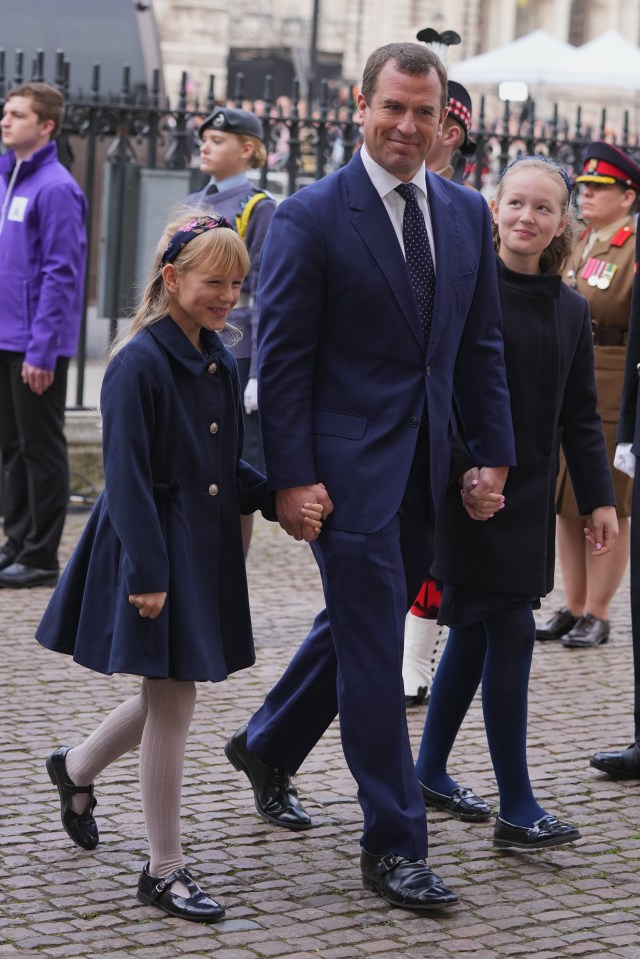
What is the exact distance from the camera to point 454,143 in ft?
18.7

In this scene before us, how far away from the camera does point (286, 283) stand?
3.85 metres

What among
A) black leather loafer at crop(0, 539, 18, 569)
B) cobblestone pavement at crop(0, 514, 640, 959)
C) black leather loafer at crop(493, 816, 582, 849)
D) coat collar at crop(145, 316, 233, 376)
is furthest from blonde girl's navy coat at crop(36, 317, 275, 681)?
black leather loafer at crop(0, 539, 18, 569)

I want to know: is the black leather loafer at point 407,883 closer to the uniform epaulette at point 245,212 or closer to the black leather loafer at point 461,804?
the black leather loafer at point 461,804

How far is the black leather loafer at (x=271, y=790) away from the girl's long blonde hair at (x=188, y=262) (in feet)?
3.95

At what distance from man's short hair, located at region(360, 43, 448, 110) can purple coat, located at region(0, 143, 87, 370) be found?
11.2 ft

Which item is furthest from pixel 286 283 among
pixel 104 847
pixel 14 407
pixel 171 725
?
pixel 14 407

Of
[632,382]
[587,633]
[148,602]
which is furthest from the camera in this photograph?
[587,633]

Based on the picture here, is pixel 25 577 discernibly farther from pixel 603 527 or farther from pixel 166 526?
pixel 166 526

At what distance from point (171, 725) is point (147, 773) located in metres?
0.12

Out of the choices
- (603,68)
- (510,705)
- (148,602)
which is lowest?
(510,705)

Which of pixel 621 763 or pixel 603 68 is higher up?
pixel 603 68

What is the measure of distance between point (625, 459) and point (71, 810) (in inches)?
83.5

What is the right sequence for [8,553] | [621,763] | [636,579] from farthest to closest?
1. [8,553]
2. [636,579]
3. [621,763]

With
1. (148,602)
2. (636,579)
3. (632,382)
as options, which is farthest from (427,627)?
(148,602)
